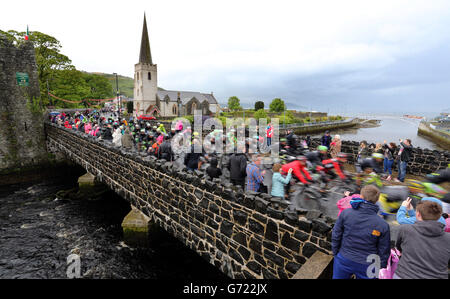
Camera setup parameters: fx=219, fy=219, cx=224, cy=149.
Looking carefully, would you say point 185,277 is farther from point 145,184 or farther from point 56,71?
point 56,71

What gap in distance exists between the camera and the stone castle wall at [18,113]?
15.2 m

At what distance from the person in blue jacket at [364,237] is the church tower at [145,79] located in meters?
58.2

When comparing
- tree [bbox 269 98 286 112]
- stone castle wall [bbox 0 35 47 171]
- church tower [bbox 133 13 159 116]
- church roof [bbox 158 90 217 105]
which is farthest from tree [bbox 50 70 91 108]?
tree [bbox 269 98 286 112]

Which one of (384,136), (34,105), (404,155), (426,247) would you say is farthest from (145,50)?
(426,247)

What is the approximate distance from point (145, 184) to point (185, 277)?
3.30 metres

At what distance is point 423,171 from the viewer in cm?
977

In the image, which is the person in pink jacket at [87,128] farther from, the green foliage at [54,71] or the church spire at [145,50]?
the church spire at [145,50]

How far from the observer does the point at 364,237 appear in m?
2.63

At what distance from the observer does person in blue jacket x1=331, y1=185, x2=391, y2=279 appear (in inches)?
102

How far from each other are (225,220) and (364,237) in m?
3.04

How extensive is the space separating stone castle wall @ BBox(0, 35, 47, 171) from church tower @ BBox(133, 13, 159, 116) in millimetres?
39148

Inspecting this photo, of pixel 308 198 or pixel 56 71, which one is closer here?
pixel 308 198
